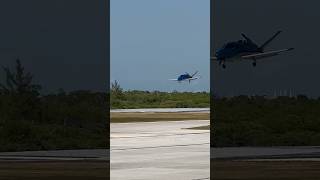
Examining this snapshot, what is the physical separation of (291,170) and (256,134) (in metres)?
4.59

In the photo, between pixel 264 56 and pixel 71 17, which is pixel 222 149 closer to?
pixel 264 56

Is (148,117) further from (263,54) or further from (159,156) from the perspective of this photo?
(263,54)

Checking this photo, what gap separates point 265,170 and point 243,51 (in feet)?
9.97

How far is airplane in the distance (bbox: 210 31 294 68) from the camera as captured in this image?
14109 millimetres

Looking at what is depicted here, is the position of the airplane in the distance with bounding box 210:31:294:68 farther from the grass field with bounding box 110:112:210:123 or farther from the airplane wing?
the grass field with bounding box 110:112:210:123

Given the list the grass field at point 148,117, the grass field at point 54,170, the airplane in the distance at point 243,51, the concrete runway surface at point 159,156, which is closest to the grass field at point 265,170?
the concrete runway surface at point 159,156

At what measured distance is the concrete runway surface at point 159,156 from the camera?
37.5 feet

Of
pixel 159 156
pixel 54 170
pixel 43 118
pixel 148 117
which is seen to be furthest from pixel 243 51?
pixel 148 117

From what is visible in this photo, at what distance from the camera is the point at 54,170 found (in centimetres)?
1170

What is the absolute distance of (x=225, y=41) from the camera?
46.9 feet

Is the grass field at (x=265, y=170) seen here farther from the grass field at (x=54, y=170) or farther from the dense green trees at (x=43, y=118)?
the dense green trees at (x=43, y=118)

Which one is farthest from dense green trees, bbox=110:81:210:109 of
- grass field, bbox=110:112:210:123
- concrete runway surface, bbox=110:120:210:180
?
concrete runway surface, bbox=110:120:210:180

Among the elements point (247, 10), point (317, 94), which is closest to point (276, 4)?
point (247, 10)

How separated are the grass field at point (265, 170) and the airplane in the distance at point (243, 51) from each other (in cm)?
213
